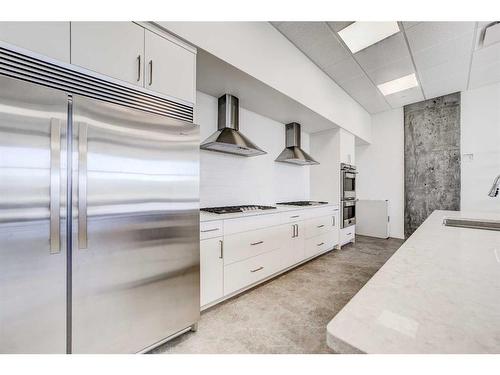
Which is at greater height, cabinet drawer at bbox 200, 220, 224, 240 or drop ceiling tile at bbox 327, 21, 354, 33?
drop ceiling tile at bbox 327, 21, 354, 33

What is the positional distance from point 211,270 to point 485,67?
4671 mm

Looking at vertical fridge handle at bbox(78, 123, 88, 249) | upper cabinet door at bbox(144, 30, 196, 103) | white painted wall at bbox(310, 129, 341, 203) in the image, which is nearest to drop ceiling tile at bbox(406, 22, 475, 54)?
white painted wall at bbox(310, 129, 341, 203)

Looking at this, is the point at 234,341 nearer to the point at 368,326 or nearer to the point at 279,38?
the point at 368,326

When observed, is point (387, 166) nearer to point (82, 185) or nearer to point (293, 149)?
point (293, 149)

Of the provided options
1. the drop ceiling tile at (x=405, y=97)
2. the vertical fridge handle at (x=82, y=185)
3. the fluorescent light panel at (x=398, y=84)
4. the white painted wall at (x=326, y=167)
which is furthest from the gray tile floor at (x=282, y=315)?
the drop ceiling tile at (x=405, y=97)

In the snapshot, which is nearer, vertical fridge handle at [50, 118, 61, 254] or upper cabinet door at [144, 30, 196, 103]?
vertical fridge handle at [50, 118, 61, 254]

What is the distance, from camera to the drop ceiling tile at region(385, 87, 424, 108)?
3888 mm

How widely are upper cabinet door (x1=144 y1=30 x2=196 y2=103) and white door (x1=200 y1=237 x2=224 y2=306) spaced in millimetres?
1209

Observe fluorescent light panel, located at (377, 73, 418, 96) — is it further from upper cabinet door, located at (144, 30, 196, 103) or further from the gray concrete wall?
upper cabinet door, located at (144, 30, 196, 103)

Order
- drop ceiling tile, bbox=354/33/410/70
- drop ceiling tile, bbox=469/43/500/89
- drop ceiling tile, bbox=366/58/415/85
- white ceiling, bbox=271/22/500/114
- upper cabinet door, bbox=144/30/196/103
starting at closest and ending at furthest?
upper cabinet door, bbox=144/30/196/103 < white ceiling, bbox=271/22/500/114 < drop ceiling tile, bbox=354/33/410/70 < drop ceiling tile, bbox=469/43/500/89 < drop ceiling tile, bbox=366/58/415/85

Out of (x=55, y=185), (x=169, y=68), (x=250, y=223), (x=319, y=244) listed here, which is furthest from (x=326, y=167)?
(x=55, y=185)

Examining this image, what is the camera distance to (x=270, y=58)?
2320 mm
